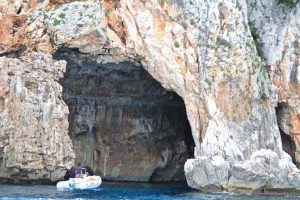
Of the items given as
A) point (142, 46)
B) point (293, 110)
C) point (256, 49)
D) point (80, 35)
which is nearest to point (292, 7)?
point (256, 49)

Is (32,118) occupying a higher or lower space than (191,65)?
lower

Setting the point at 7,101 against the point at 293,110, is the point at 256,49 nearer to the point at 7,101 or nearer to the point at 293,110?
the point at 293,110

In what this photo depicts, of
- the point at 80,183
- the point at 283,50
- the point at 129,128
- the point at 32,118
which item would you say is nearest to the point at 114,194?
the point at 80,183

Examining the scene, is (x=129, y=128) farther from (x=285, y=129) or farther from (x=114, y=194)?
(x=285, y=129)

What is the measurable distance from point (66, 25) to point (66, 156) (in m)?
6.07

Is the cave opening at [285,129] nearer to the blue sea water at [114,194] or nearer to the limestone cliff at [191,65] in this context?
the limestone cliff at [191,65]

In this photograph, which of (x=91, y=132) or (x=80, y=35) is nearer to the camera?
(x=80, y=35)

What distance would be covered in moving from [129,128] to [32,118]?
9079mm

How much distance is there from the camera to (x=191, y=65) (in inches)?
1303

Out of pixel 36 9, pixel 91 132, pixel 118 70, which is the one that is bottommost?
pixel 91 132

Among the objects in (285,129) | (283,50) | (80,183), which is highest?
(283,50)

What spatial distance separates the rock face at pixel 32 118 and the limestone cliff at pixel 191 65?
0.06m

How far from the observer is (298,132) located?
3475 centimetres

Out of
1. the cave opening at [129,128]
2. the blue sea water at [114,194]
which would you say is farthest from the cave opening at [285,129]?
the cave opening at [129,128]
